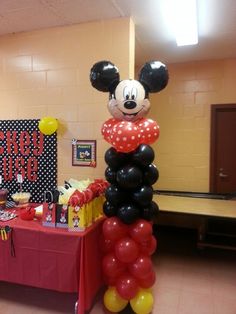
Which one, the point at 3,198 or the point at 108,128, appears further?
the point at 3,198

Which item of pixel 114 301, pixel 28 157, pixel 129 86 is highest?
pixel 129 86

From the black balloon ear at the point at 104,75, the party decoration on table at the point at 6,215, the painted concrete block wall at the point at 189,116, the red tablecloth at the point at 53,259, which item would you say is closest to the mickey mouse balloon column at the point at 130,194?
the black balloon ear at the point at 104,75

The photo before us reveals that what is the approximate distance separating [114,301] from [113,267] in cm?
30

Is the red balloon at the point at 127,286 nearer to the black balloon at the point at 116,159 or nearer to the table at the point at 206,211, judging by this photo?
the black balloon at the point at 116,159

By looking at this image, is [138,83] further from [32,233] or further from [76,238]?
[32,233]

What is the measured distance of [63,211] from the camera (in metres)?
2.30

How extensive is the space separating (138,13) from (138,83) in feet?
2.98

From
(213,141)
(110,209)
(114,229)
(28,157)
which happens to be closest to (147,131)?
(110,209)

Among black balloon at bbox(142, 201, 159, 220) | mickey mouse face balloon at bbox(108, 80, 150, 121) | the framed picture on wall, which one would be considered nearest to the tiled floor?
black balloon at bbox(142, 201, 159, 220)

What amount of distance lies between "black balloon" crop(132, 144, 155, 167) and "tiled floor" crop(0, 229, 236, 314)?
1378mm

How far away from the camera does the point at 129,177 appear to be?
210 centimetres

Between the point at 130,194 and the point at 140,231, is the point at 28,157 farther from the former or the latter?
the point at 140,231

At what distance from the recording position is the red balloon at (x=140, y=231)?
2186 millimetres

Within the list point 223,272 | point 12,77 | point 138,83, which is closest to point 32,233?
point 138,83
